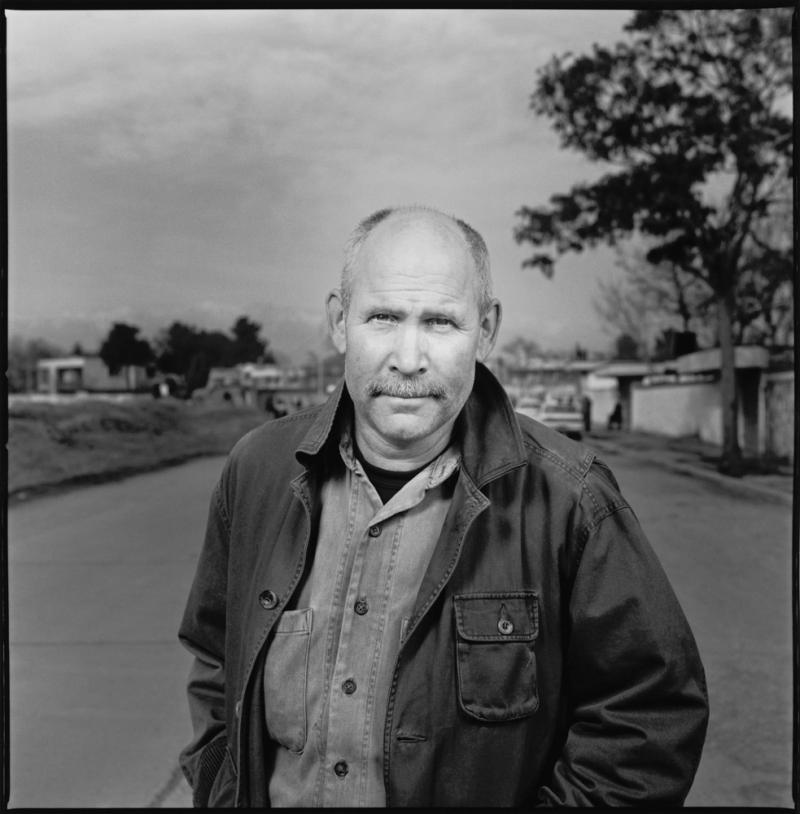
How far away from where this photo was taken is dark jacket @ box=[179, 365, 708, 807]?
3.55 ft

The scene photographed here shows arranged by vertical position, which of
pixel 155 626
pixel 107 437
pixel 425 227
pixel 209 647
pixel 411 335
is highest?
pixel 425 227

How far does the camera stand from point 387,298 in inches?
46.6

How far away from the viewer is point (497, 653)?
111cm

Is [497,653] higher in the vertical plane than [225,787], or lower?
higher

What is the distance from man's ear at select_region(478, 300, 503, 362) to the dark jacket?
87mm

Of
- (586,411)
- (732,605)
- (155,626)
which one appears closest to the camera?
(732,605)

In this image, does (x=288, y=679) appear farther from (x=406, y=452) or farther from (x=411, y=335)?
(x=411, y=335)

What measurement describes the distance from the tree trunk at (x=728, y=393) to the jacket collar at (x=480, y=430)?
158cm

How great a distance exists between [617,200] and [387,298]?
5.23ft

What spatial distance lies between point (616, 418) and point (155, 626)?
67.4 inches

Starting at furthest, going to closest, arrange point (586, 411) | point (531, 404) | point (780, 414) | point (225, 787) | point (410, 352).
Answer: point (586, 411) < point (531, 404) < point (780, 414) < point (225, 787) < point (410, 352)

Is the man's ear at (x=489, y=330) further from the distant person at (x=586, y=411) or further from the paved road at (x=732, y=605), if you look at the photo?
the distant person at (x=586, y=411)

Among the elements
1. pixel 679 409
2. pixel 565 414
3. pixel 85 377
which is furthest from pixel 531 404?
pixel 85 377

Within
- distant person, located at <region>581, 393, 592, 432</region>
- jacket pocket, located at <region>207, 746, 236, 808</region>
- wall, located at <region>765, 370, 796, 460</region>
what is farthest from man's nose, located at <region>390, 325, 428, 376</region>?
distant person, located at <region>581, 393, 592, 432</region>
